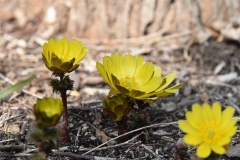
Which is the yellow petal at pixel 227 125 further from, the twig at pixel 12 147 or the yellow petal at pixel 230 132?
the twig at pixel 12 147

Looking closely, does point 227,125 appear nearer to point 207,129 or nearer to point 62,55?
point 207,129

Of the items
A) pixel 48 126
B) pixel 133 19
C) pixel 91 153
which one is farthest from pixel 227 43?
pixel 48 126

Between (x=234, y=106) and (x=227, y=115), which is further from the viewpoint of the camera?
(x=234, y=106)

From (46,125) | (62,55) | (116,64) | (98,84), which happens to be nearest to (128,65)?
(116,64)

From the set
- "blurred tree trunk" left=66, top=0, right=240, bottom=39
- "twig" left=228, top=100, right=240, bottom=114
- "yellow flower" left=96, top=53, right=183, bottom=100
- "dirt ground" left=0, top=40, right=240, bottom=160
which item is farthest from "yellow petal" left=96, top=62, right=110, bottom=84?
"blurred tree trunk" left=66, top=0, right=240, bottom=39

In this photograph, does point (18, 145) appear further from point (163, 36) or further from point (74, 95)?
point (163, 36)

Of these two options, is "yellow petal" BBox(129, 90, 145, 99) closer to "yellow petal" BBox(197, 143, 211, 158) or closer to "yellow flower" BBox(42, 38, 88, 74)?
"yellow flower" BBox(42, 38, 88, 74)

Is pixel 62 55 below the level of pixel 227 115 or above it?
above
